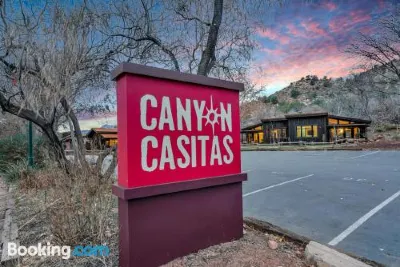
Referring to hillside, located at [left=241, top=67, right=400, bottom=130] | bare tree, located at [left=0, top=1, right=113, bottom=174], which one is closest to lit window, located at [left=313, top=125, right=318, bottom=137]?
hillside, located at [left=241, top=67, right=400, bottom=130]

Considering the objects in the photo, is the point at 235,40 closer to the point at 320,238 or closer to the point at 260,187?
the point at 260,187

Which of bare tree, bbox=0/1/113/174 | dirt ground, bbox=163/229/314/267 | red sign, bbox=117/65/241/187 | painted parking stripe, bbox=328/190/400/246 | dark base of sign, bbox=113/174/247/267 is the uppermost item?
bare tree, bbox=0/1/113/174

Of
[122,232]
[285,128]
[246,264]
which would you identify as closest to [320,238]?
[246,264]

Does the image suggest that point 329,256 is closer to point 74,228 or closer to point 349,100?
point 74,228

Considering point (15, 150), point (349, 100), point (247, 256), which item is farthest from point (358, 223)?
point (349, 100)

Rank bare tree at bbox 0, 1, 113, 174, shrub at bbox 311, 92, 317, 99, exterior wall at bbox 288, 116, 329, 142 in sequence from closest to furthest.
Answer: bare tree at bbox 0, 1, 113, 174
exterior wall at bbox 288, 116, 329, 142
shrub at bbox 311, 92, 317, 99

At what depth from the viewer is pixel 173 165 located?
9.15 feet

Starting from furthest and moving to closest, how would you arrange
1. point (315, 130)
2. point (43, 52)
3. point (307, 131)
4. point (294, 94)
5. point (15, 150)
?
point (294, 94), point (307, 131), point (315, 130), point (15, 150), point (43, 52)

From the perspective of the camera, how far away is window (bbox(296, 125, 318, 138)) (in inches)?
1437

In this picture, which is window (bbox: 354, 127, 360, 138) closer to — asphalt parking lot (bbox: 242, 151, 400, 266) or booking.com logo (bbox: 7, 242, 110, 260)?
asphalt parking lot (bbox: 242, 151, 400, 266)

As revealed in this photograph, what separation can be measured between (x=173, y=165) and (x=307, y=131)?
124 ft

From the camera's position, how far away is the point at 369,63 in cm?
2789

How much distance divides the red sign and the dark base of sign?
114mm

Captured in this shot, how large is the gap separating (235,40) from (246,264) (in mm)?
6500
